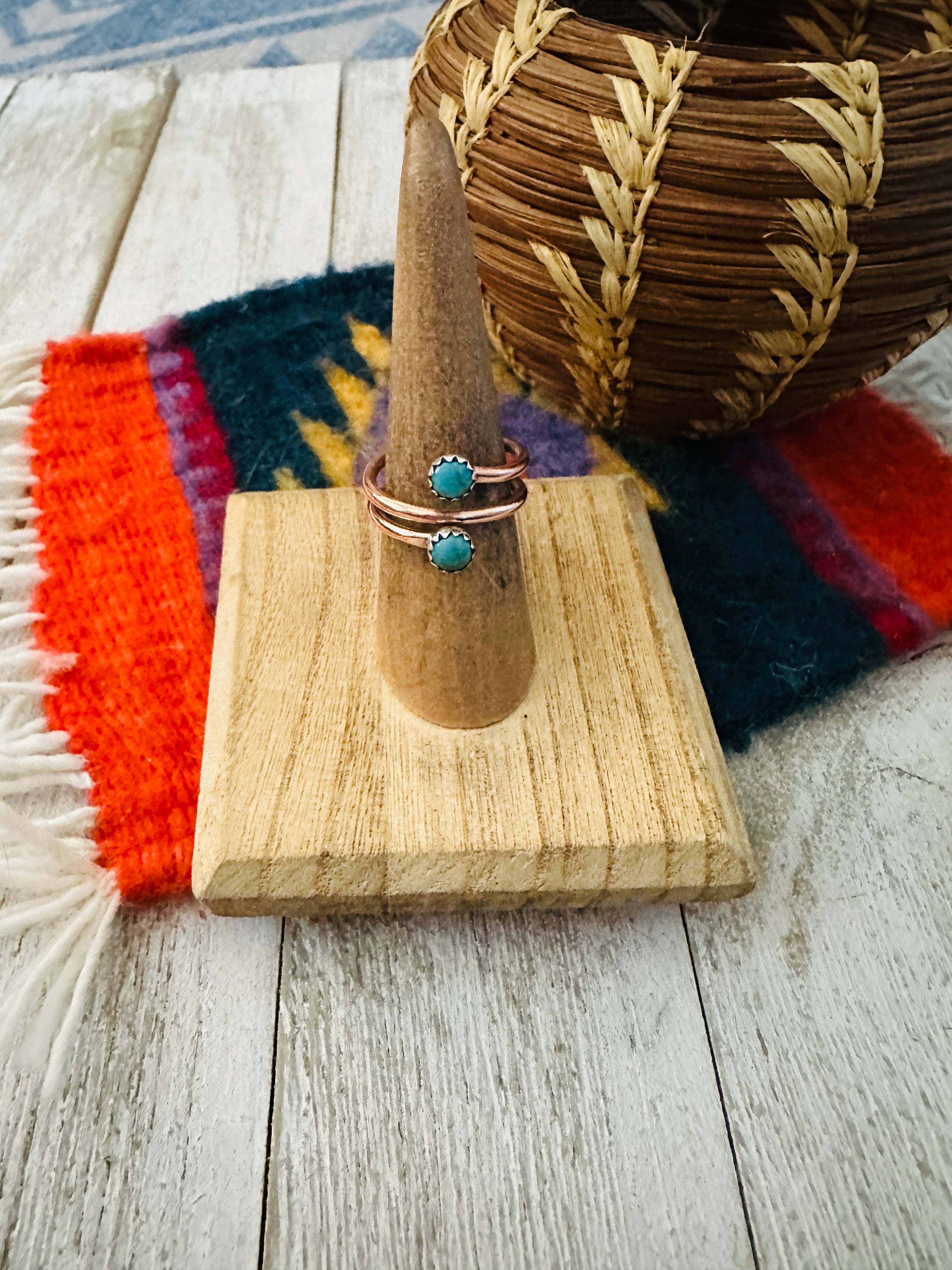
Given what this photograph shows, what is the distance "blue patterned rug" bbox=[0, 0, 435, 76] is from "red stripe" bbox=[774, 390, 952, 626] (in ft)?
2.44

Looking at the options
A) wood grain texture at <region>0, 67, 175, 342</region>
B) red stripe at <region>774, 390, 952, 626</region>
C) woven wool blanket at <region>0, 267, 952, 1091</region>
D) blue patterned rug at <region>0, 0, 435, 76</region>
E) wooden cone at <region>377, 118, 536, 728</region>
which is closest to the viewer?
wooden cone at <region>377, 118, 536, 728</region>

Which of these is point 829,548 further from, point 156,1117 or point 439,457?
point 156,1117

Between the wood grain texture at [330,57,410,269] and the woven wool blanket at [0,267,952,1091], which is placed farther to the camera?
the wood grain texture at [330,57,410,269]

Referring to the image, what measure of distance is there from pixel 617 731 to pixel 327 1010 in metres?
0.16

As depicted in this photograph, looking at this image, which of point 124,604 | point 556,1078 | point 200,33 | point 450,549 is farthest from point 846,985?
point 200,33

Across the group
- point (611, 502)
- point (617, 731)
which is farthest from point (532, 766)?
point (611, 502)

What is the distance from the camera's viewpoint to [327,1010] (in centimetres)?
38

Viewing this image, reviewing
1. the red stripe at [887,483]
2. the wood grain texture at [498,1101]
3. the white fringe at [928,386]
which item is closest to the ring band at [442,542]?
the wood grain texture at [498,1101]

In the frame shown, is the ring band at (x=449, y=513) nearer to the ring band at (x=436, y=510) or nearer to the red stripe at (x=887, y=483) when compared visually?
the ring band at (x=436, y=510)

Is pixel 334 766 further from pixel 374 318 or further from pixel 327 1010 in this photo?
pixel 374 318

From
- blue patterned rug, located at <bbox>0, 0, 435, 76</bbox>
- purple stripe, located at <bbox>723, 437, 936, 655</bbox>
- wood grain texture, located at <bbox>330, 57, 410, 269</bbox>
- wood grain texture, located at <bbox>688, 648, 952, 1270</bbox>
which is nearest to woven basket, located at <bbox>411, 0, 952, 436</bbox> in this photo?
purple stripe, located at <bbox>723, 437, 936, 655</bbox>

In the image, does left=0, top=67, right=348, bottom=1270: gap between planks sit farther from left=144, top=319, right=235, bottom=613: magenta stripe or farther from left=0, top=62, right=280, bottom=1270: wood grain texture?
left=144, top=319, right=235, bottom=613: magenta stripe

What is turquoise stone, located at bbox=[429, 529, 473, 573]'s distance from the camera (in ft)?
1.13

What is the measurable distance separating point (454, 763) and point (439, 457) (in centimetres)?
12
